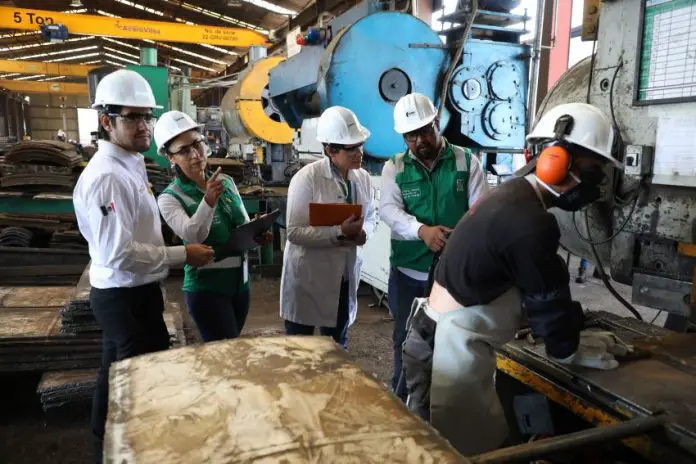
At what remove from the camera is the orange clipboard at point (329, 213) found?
239cm

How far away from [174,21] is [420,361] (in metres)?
14.8

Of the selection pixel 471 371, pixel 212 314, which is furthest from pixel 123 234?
pixel 471 371

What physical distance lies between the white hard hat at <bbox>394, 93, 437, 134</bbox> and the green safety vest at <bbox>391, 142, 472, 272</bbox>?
0.14 meters

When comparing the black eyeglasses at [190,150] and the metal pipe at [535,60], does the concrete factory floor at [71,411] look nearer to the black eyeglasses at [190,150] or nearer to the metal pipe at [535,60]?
the black eyeglasses at [190,150]

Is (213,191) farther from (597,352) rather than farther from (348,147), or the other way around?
(597,352)

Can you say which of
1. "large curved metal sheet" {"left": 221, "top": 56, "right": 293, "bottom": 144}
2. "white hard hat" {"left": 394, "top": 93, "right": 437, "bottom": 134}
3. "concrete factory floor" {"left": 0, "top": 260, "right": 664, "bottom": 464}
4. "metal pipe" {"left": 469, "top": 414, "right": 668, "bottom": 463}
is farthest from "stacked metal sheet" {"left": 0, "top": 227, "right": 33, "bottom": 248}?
"metal pipe" {"left": 469, "top": 414, "right": 668, "bottom": 463}

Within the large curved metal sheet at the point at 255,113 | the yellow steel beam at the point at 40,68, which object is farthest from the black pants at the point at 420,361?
the yellow steel beam at the point at 40,68

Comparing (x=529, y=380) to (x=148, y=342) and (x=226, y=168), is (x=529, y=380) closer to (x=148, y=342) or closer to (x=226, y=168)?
(x=148, y=342)

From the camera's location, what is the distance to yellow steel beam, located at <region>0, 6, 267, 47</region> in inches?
381

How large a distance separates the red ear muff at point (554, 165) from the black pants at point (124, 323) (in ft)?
4.63

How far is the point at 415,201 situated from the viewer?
247 cm

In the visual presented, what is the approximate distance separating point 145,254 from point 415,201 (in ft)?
3.92

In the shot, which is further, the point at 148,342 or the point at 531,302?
the point at 148,342

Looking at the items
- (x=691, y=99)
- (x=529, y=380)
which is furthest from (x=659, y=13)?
(x=529, y=380)
